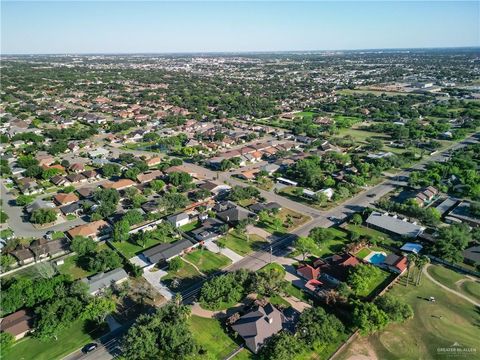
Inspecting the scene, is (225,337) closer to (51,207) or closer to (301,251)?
(301,251)

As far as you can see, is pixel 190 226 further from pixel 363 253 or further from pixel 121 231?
pixel 363 253

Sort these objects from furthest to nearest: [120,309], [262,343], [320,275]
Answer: [320,275] → [120,309] → [262,343]

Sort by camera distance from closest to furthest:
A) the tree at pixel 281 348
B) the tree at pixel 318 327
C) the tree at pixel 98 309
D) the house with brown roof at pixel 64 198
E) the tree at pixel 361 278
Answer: the tree at pixel 281 348 < the tree at pixel 318 327 < the tree at pixel 98 309 < the tree at pixel 361 278 < the house with brown roof at pixel 64 198

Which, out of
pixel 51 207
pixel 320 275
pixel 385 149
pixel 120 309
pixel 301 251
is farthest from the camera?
pixel 385 149

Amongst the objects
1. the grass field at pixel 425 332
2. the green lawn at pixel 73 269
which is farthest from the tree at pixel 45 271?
the grass field at pixel 425 332

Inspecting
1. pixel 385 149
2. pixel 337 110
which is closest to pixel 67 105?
pixel 337 110

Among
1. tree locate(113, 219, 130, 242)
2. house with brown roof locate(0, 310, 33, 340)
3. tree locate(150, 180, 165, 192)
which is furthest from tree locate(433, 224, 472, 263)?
house with brown roof locate(0, 310, 33, 340)

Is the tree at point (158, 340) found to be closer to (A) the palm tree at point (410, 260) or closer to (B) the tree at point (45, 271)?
(B) the tree at point (45, 271)

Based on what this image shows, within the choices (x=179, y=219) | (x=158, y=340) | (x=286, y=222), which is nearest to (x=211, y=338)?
(x=158, y=340)
